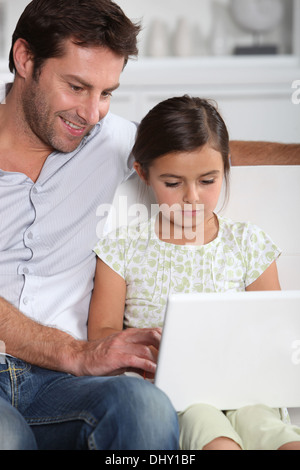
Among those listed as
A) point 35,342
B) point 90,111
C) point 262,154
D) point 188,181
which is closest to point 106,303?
point 35,342

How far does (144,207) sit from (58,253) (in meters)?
0.28

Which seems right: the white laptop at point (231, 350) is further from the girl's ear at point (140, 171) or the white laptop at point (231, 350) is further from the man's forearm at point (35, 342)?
the girl's ear at point (140, 171)

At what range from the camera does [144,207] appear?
161 cm

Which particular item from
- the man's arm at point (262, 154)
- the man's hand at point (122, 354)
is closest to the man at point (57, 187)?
the man's hand at point (122, 354)

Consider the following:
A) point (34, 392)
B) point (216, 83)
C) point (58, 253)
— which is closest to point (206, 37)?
point (216, 83)

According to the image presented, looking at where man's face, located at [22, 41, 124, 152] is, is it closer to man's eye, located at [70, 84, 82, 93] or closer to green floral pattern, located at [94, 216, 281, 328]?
man's eye, located at [70, 84, 82, 93]

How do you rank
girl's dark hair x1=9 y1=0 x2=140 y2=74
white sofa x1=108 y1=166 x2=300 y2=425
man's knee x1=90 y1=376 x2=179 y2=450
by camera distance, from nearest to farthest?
man's knee x1=90 y1=376 x2=179 y2=450, girl's dark hair x1=9 y1=0 x2=140 y2=74, white sofa x1=108 y1=166 x2=300 y2=425

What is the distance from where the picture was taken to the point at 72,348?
1266 mm

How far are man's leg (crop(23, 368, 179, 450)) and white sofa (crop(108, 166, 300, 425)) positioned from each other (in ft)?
2.02

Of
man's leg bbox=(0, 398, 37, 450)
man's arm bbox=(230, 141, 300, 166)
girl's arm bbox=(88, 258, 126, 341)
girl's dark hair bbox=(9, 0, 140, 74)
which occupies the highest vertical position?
girl's dark hair bbox=(9, 0, 140, 74)

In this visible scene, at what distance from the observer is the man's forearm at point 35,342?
126cm

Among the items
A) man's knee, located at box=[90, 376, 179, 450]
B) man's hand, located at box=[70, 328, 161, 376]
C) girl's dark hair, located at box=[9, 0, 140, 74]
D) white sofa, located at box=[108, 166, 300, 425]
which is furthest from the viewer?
white sofa, located at box=[108, 166, 300, 425]

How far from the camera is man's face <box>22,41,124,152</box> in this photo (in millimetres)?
1423

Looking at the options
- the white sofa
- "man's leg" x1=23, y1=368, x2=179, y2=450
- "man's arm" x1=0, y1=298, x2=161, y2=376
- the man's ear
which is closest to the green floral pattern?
the white sofa
